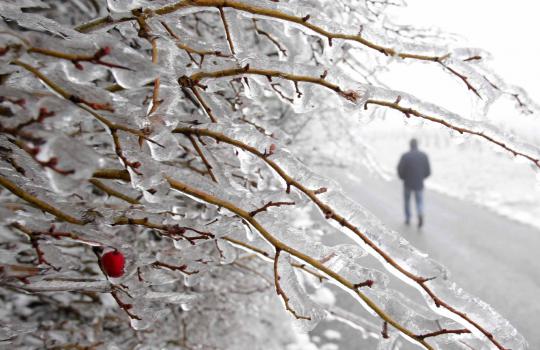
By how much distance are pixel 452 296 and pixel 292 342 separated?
3.42 m

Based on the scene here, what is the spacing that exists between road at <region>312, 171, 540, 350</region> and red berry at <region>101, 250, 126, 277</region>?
11.1 feet

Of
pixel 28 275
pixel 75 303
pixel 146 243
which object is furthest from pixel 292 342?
pixel 28 275

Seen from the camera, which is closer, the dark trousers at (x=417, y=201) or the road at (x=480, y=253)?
the road at (x=480, y=253)

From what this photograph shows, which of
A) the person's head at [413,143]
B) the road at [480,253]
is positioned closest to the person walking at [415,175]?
Answer: the person's head at [413,143]

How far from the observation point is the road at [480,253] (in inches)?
167

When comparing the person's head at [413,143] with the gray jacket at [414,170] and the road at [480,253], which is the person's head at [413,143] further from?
the road at [480,253]

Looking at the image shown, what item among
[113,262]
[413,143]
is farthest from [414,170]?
[113,262]

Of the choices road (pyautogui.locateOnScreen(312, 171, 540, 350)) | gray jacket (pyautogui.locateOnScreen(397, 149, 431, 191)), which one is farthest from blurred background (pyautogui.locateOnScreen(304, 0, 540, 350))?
gray jacket (pyautogui.locateOnScreen(397, 149, 431, 191))

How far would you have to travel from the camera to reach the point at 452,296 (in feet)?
2.68

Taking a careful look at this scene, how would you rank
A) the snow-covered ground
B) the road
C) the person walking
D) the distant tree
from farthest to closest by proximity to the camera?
1. the snow-covered ground
2. the person walking
3. the road
4. the distant tree

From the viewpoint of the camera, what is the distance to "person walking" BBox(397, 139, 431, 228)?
734cm

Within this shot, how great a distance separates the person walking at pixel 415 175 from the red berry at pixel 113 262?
700cm

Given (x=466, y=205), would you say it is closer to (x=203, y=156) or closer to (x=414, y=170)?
(x=414, y=170)

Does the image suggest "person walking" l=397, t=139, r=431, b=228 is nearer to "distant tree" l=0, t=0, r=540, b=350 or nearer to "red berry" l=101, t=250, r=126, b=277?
A: "distant tree" l=0, t=0, r=540, b=350
